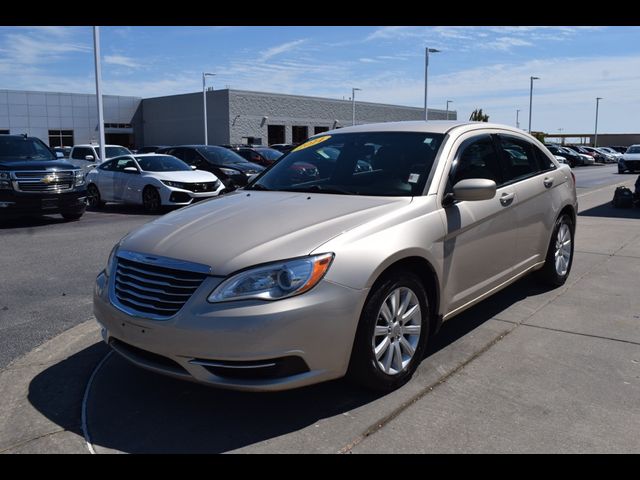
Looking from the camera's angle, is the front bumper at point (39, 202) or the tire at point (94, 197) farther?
the tire at point (94, 197)

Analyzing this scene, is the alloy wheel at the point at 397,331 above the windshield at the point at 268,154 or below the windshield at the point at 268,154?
below

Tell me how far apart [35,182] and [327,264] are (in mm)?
10006

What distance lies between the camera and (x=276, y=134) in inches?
2235

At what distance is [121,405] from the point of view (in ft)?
12.0

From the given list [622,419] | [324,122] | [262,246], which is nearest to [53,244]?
[262,246]

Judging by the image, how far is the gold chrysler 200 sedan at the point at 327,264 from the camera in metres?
3.20

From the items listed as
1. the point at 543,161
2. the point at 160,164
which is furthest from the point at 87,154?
the point at 543,161

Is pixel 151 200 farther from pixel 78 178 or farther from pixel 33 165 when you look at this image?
pixel 33 165

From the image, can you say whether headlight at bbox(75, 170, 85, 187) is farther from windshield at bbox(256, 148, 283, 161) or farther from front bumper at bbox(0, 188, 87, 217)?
windshield at bbox(256, 148, 283, 161)

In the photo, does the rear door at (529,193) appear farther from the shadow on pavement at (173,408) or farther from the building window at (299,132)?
the building window at (299,132)

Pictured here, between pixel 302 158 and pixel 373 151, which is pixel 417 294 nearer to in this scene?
pixel 373 151

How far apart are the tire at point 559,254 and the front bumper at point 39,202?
9385 mm

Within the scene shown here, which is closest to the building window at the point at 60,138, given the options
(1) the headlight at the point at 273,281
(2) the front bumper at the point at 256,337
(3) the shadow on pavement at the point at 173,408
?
(3) the shadow on pavement at the point at 173,408

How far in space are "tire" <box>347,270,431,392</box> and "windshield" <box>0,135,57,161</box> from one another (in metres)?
10.8
